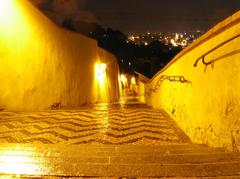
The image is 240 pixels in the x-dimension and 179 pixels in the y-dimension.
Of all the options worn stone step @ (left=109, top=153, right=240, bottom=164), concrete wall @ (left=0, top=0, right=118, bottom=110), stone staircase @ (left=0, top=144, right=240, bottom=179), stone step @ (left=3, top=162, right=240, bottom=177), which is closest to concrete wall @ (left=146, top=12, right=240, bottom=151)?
worn stone step @ (left=109, top=153, right=240, bottom=164)

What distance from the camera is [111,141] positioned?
413cm

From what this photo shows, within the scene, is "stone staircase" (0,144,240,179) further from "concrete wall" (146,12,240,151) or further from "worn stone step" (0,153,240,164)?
"concrete wall" (146,12,240,151)

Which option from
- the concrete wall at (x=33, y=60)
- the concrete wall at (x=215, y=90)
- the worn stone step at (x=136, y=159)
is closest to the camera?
the worn stone step at (x=136, y=159)

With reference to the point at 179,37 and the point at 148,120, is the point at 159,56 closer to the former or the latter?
the point at 179,37

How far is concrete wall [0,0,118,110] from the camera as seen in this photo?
6340 millimetres

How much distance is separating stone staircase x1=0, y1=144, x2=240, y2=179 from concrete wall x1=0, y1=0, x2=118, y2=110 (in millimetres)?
3368

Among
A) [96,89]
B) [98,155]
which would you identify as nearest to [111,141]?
[98,155]

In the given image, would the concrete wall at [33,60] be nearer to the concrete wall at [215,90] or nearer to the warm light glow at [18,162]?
the warm light glow at [18,162]

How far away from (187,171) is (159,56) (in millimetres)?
37694

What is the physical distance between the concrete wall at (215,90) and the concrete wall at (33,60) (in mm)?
3624

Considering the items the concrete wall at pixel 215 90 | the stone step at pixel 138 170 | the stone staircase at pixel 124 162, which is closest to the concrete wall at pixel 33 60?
the stone staircase at pixel 124 162

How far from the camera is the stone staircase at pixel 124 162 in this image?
8.11 ft

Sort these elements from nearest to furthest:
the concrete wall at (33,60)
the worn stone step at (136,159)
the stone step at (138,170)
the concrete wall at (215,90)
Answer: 1. the stone step at (138,170)
2. the worn stone step at (136,159)
3. the concrete wall at (215,90)
4. the concrete wall at (33,60)

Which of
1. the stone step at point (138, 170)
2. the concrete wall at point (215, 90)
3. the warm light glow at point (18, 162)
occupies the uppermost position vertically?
the concrete wall at point (215, 90)
